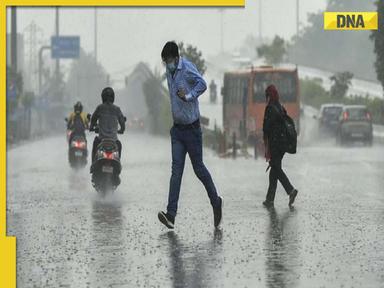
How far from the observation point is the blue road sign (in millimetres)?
102688

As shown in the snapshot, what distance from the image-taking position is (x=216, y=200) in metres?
14.5

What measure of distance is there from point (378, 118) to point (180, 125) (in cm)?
5890

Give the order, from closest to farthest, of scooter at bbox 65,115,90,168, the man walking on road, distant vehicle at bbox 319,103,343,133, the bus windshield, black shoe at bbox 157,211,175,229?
the man walking on road
black shoe at bbox 157,211,175,229
scooter at bbox 65,115,90,168
the bus windshield
distant vehicle at bbox 319,103,343,133

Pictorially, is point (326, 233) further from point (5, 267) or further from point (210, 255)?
point (5, 267)

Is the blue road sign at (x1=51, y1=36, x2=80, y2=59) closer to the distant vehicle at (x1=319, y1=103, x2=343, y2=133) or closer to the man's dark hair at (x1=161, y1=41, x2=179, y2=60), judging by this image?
the distant vehicle at (x1=319, y1=103, x2=343, y2=133)

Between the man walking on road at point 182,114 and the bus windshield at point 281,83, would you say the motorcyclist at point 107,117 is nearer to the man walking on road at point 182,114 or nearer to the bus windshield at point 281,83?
the man walking on road at point 182,114

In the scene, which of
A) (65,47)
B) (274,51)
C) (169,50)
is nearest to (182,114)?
(169,50)

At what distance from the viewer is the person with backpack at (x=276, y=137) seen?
58.1 ft

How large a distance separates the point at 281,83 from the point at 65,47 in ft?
183

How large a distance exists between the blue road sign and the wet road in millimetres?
78663

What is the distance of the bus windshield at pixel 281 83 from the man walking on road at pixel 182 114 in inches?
1346

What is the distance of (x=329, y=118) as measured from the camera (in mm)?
60594

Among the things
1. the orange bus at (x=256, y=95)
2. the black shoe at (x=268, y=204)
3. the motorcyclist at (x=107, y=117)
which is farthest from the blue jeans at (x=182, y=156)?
the orange bus at (x=256, y=95)

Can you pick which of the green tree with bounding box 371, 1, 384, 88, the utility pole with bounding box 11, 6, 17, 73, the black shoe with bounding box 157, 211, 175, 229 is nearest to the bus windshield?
the green tree with bounding box 371, 1, 384, 88
